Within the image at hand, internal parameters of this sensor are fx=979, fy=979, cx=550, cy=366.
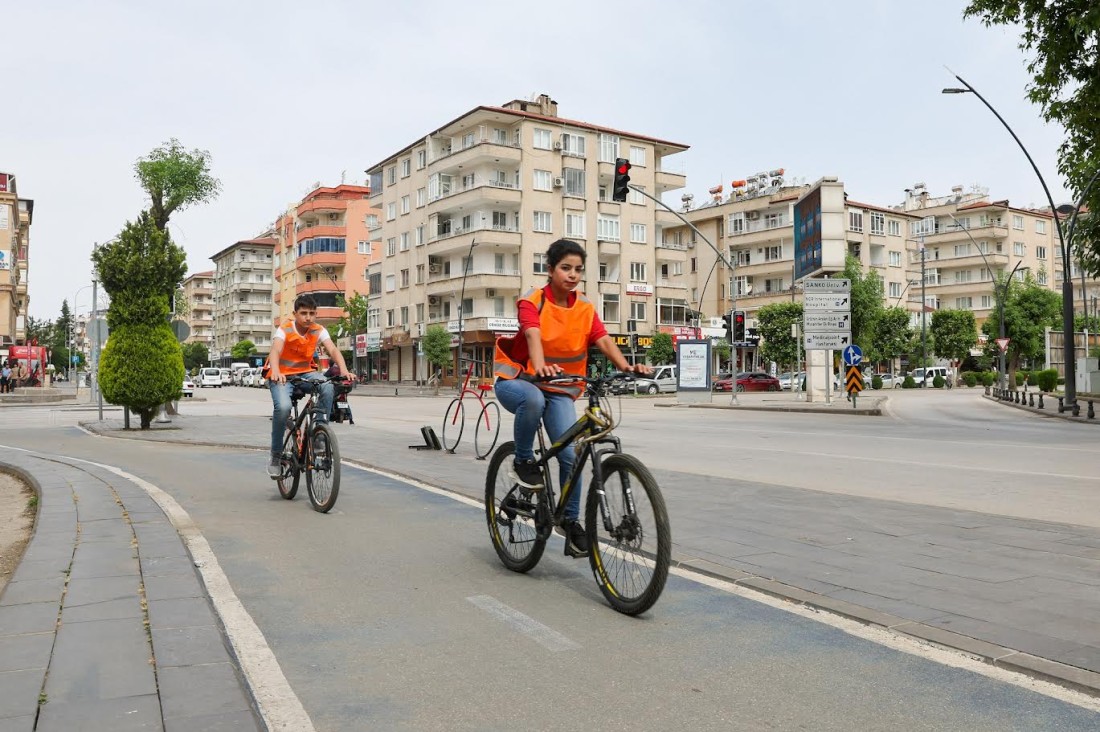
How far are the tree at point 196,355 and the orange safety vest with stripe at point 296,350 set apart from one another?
5142 inches

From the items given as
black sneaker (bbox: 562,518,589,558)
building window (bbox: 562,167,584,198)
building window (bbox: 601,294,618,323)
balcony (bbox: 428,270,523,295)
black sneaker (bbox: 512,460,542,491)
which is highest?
building window (bbox: 562,167,584,198)

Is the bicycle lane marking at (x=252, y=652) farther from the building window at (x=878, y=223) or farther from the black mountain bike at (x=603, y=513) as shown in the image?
the building window at (x=878, y=223)

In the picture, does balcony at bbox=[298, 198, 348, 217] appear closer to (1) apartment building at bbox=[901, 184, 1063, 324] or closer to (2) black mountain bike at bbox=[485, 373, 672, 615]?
(1) apartment building at bbox=[901, 184, 1063, 324]

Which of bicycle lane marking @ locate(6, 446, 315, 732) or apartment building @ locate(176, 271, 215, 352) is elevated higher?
apartment building @ locate(176, 271, 215, 352)

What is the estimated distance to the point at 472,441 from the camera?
1625 cm

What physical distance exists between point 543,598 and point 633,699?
1579 mm

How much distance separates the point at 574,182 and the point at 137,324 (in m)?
48.0

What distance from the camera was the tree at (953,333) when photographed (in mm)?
76062

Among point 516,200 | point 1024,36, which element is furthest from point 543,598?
point 516,200

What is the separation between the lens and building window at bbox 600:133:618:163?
66.2 meters

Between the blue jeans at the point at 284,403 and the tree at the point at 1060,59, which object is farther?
the tree at the point at 1060,59

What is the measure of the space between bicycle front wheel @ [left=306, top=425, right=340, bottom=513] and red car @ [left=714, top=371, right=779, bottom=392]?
4932 centimetres

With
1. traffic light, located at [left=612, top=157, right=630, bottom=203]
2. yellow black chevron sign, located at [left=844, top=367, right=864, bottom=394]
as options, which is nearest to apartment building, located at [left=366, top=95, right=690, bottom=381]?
yellow black chevron sign, located at [left=844, top=367, right=864, bottom=394]

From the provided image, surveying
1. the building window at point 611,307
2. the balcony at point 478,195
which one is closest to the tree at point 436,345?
the balcony at point 478,195
